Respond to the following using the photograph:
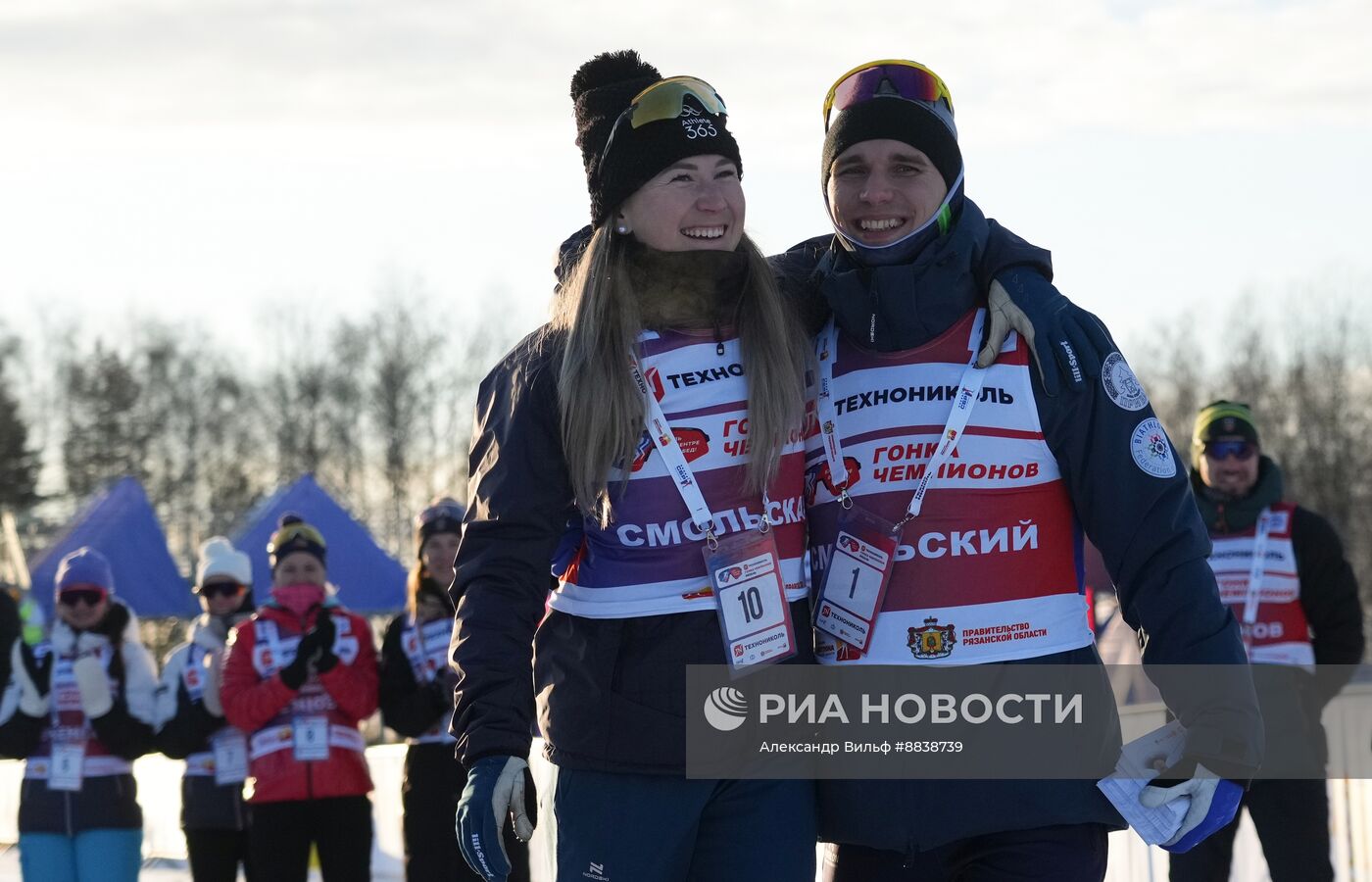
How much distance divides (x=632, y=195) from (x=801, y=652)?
2.98ft

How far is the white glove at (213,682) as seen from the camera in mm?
7098

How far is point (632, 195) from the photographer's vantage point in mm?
3400

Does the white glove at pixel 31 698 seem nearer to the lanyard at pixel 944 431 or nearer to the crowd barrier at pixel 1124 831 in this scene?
the crowd barrier at pixel 1124 831

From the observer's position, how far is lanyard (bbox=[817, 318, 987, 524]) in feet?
10.3

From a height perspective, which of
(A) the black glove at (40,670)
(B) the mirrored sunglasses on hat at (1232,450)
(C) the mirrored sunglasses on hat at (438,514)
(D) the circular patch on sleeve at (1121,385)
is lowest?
(A) the black glove at (40,670)

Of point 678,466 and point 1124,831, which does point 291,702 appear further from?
point 678,466

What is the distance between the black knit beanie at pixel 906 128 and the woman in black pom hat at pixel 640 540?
277mm

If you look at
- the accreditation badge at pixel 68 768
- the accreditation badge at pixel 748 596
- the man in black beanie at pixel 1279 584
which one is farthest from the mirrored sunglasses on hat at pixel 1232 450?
the accreditation badge at pixel 68 768

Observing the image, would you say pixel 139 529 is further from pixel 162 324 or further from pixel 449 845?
pixel 162 324

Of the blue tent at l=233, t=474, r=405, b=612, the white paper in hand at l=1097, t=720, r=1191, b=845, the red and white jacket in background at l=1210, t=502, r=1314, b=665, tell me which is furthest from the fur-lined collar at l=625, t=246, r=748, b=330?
the blue tent at l=233, t=474, r=405, b=612

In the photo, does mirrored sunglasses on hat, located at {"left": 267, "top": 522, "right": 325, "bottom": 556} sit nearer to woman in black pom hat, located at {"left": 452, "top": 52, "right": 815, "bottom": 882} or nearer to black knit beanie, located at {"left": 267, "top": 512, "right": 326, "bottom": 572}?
black knit beanie, located at {"left": 267, "top": 512, "right": 326, "bottom": 572}

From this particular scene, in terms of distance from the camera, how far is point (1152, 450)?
10.3 ft

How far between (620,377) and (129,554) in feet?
47.3

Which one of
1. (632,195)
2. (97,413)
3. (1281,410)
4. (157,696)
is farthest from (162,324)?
(632,195)
